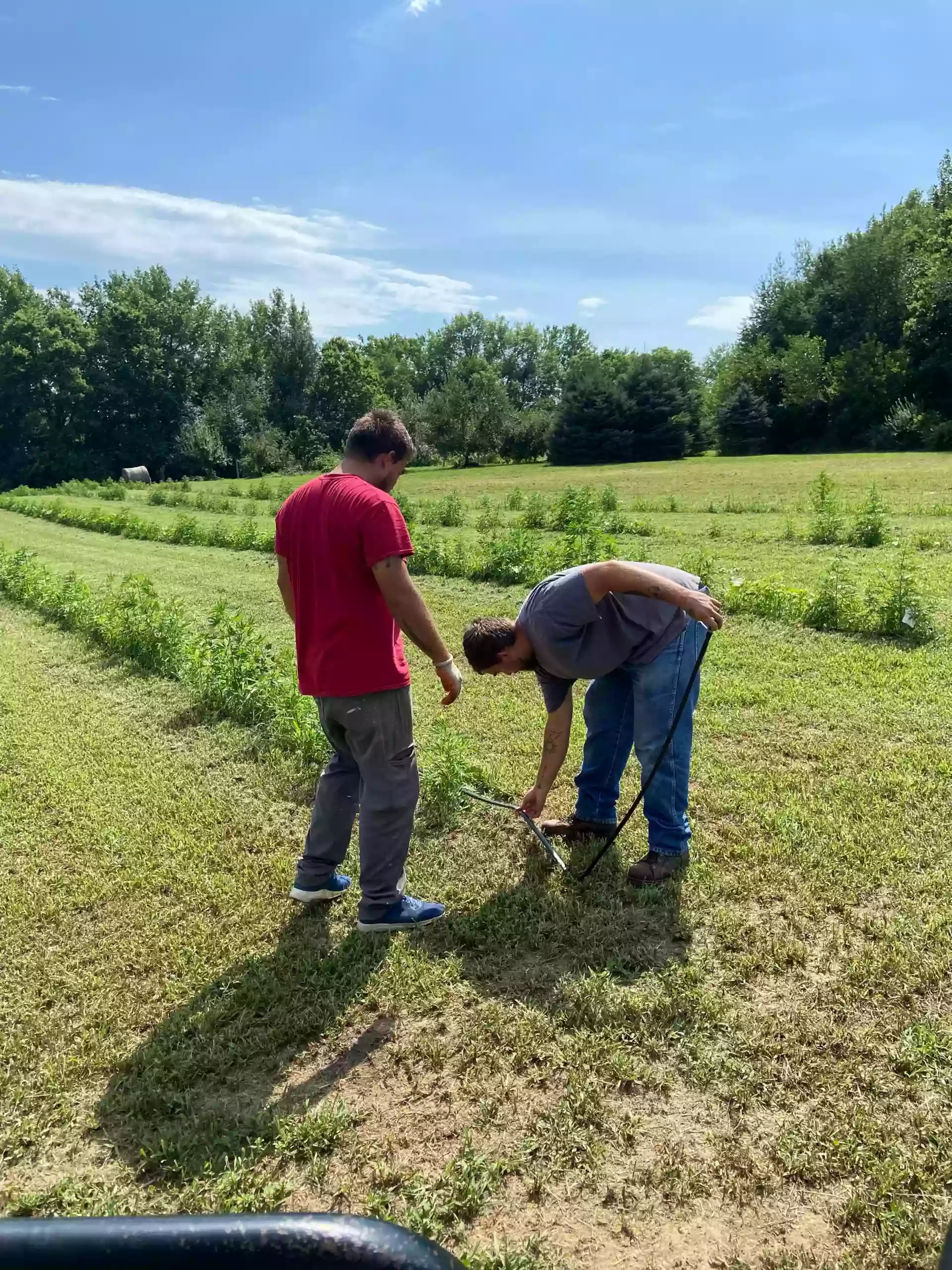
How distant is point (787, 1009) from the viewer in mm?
3096

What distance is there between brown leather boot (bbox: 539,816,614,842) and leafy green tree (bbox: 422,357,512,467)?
46.6 m

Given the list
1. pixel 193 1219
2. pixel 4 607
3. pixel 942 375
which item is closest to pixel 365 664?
pixel 193 1219

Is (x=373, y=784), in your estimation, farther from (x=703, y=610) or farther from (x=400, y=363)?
(x=400, y=363)

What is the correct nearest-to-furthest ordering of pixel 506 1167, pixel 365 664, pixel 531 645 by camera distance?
1. pixel 506 1167
2. pixel 365 664
3. pixel 531 645

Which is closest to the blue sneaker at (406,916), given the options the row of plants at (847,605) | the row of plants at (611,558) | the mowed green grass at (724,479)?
the row of plants at (611,558)

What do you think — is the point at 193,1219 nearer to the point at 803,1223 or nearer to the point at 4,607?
the point at 803,1223

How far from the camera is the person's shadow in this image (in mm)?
2725

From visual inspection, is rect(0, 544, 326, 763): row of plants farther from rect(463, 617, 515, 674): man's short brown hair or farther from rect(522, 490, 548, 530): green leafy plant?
rect(522, 490, 548, 530): green leafy plant

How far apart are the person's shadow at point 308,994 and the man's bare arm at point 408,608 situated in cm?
119

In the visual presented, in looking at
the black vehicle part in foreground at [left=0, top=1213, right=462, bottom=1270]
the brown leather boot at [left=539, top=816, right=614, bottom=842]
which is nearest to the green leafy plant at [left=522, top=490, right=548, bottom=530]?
the brown leather boot at [left=539, top=816, right=614, bottom=842]

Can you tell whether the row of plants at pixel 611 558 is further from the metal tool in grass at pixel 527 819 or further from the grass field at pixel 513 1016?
the metal tool in grass at pixel 527 819

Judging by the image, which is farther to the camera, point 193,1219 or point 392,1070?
point 392,1070

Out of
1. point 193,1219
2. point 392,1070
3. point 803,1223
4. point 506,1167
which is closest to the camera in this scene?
point 193,1219

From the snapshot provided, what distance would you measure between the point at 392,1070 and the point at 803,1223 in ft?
4.40
